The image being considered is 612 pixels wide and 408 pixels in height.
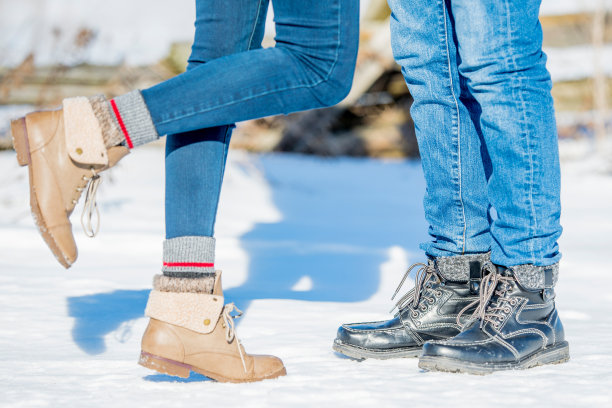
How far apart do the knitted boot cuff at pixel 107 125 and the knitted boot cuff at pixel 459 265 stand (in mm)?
745

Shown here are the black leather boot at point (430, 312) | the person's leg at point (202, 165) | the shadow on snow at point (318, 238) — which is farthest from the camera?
the shadow on snow at point (318, 238)

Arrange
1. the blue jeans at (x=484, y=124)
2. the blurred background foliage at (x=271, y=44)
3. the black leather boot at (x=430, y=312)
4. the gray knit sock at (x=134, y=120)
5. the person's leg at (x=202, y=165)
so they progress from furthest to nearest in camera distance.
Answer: the blurred background foliage at (x=271, y=44), the black leather boot at (x=430, y=312), the blue jeans at (x=484, y=124), the person's leg at (x=202, y=165), the gray knit sock at (x=134, y=120)

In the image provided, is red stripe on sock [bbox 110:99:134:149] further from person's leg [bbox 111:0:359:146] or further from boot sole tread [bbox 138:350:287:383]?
boot sole tread [bbox 138:350:287:383]

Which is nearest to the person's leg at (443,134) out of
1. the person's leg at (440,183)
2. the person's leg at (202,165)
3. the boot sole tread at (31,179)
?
the person's leg at (440,183)

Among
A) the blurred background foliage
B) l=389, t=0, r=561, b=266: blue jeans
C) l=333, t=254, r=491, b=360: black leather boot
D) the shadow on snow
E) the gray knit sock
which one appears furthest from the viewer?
the blurred background foliage

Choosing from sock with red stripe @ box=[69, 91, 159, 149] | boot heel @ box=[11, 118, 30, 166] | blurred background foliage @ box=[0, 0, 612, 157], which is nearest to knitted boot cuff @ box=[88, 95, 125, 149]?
sock with red stripe @ box=[69, 91, 159, 149]

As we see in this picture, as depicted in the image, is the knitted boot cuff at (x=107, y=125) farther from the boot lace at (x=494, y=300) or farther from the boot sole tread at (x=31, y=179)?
the boot lace at (x=494, y=300)

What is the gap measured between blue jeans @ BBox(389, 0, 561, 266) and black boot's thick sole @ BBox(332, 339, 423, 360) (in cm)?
22

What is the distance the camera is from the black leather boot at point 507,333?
4.38 feet

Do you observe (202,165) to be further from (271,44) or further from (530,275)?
(271,44)

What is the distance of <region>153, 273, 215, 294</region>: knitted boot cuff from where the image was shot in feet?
4.10

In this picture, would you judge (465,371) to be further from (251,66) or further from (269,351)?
(251,66)

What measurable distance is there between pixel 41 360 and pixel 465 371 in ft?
2.67

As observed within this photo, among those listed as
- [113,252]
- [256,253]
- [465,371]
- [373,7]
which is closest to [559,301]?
[465,371]
